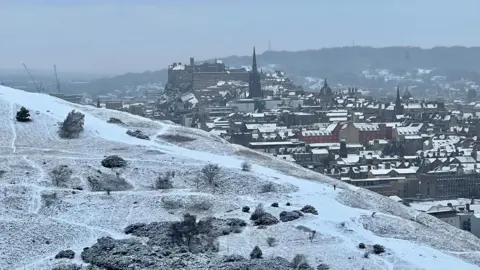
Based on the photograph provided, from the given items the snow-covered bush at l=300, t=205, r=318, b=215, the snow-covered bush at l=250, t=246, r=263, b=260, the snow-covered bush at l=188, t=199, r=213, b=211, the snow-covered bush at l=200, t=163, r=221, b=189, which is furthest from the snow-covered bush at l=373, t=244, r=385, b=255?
the snow-covered bush at l=200, t=163, r=221, b=189

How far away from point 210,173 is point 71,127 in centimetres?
1932

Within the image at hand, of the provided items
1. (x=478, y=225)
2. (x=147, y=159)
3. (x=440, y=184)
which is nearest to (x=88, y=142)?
(x=147, y=159)

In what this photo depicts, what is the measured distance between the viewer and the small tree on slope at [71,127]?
84.9 m

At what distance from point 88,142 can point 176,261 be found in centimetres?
3225

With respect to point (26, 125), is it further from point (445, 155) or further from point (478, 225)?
point (445, 155)

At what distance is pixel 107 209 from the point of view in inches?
2477

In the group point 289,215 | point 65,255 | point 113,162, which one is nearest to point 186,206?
point 289,215

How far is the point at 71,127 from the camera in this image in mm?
85312

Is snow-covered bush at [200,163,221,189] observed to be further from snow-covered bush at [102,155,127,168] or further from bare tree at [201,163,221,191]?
snow-covered bush at [102,155,127,168]

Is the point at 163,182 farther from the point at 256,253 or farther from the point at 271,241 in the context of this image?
the point at 256,253

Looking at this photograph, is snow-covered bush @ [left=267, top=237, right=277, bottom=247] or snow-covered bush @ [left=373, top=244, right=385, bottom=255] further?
snow-covered bush @ [left=267, top=237, right=277, bottom=247]

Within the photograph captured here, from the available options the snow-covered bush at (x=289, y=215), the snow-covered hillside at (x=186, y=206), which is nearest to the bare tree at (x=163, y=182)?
the snow-covered hillside at (x=186, y=206)

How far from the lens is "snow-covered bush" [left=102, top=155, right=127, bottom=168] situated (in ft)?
241

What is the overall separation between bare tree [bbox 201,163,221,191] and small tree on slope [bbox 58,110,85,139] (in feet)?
55.8
